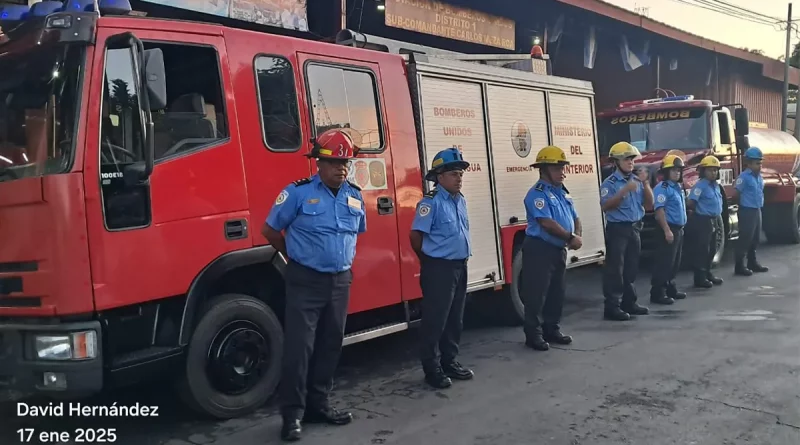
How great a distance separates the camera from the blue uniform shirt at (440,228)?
5.44 m

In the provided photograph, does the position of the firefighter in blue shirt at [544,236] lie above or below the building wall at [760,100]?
below

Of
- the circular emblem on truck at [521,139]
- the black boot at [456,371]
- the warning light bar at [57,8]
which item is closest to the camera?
the warning light bar at [57,8]

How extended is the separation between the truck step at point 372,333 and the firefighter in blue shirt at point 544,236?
1.33m

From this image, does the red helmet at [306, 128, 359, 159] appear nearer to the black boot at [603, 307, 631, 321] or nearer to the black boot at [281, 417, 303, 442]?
the black boot at [281, 417, 303, 442]

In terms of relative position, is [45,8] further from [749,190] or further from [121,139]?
[749,190]

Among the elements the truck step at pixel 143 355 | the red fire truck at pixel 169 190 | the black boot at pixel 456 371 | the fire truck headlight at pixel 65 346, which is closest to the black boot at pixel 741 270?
the black boot at pixel 456 371

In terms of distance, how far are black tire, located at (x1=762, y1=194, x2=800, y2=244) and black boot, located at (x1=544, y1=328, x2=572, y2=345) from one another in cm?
981

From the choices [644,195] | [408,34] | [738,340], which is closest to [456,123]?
[644,195]

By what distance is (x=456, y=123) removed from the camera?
6.56m

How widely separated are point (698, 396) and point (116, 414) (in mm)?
4128

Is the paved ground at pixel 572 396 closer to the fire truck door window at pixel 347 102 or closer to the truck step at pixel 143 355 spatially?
the truck step at pixel 143 355

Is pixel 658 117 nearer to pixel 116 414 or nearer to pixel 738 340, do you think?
pixel 738 340

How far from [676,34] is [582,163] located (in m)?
9.89

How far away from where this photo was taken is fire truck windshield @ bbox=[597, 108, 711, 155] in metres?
11.1
